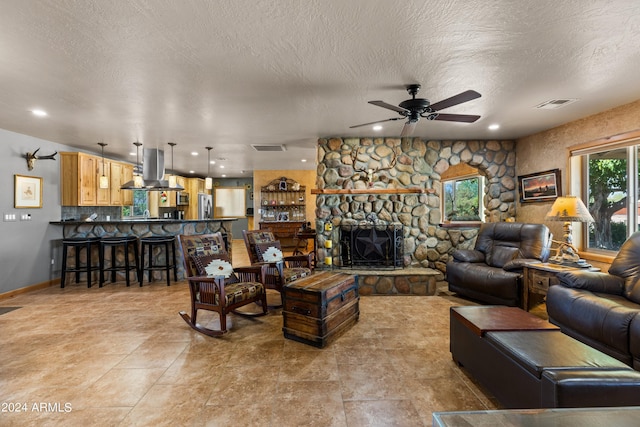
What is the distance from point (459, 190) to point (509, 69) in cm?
473

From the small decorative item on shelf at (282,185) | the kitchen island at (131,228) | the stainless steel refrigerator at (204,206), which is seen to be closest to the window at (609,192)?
the kitchen island at (131,228)

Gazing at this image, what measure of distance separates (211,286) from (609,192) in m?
5.06

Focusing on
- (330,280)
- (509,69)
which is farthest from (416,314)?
(509,69)

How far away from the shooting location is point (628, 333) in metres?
2.12

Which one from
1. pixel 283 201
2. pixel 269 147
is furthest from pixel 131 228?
pixel 283 201

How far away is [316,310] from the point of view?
2.78m

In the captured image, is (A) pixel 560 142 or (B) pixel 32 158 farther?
(B) pixel 32 158

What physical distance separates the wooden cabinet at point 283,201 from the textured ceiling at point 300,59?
199 inches

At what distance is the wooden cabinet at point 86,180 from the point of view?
5.47 meters

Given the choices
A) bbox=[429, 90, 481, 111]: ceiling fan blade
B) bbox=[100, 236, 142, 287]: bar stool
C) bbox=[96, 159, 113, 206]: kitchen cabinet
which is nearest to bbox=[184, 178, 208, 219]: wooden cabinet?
bbox=[96, 159, 113, 206]: kitchen cabinet

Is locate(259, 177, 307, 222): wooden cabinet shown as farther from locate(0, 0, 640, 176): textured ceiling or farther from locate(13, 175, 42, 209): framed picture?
locate(13, 175, 42, 209): framed picture

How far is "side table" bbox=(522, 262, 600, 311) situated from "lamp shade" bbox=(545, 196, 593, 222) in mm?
544

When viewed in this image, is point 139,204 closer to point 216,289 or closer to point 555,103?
point 216,289

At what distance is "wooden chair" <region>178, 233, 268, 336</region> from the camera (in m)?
3.05
